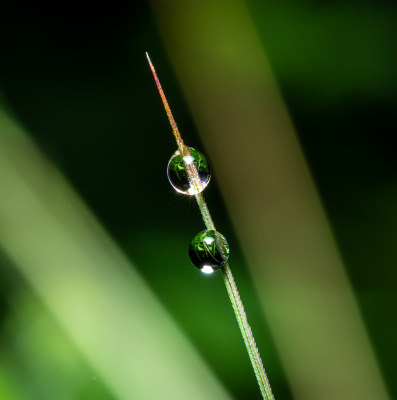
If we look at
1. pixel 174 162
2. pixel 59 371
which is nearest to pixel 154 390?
pixel 59 371

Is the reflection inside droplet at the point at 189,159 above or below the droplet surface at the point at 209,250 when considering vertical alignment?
above

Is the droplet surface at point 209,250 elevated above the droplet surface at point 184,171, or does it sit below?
below

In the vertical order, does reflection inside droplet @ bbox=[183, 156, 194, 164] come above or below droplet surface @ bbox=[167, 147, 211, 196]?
above

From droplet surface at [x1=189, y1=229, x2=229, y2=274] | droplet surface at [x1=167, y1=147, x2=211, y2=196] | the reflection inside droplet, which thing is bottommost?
droplet surface at [x1=189, y1=229, x2=229, y2=274]

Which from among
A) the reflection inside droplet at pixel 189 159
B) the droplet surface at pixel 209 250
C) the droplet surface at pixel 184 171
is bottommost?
the droplet surface at pixel 209 250

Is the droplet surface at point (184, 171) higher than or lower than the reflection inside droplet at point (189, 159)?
lower

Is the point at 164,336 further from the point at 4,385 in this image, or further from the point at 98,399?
the point at 4,385

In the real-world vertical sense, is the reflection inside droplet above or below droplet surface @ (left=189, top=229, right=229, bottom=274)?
above

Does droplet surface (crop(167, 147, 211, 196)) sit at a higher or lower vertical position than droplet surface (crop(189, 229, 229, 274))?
higher
